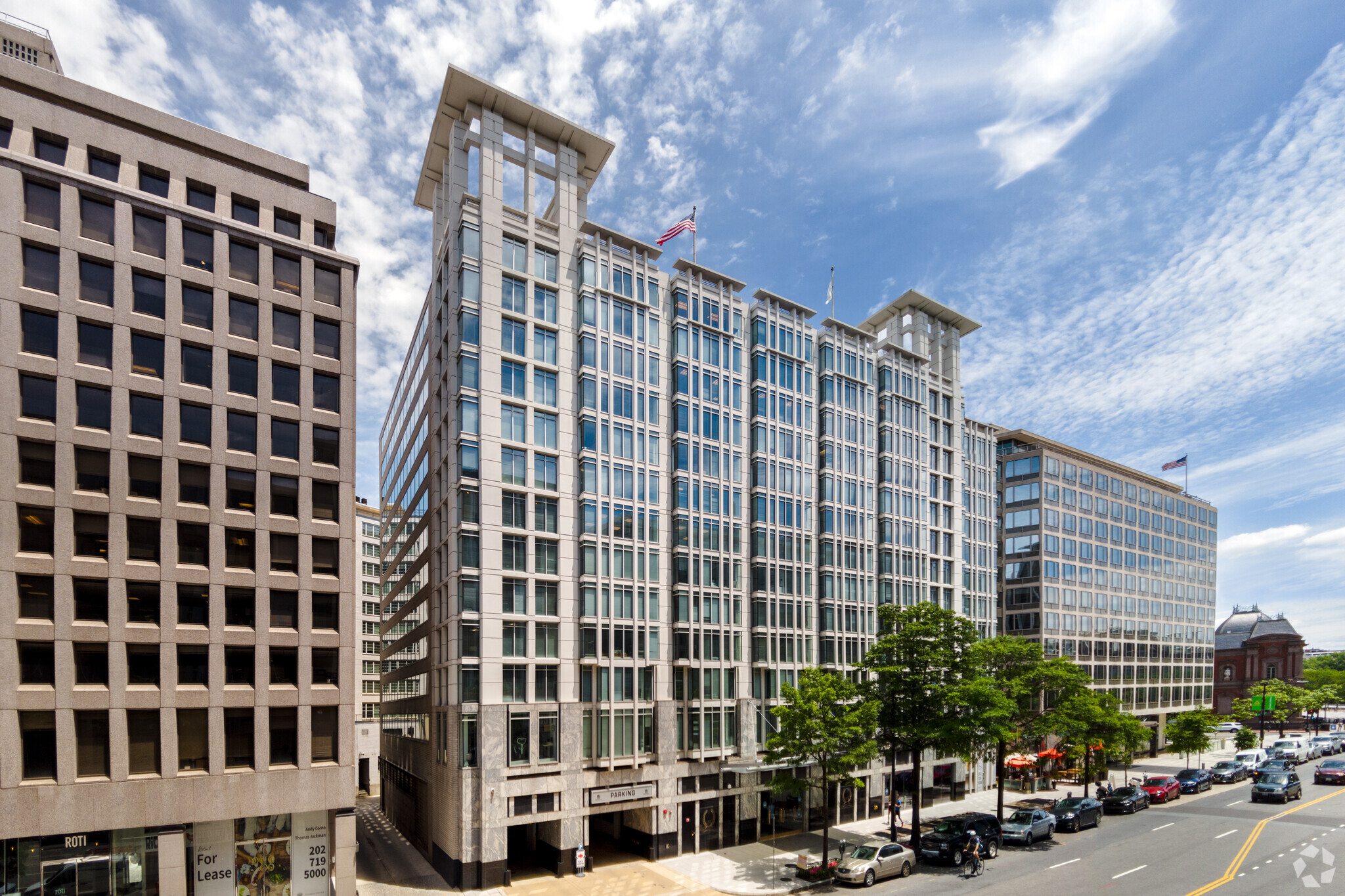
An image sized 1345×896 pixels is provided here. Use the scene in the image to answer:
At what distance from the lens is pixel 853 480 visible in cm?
5856

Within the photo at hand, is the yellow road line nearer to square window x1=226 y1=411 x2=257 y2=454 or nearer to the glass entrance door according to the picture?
the glass entrance door

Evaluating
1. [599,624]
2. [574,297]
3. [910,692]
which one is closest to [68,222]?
[574,297]

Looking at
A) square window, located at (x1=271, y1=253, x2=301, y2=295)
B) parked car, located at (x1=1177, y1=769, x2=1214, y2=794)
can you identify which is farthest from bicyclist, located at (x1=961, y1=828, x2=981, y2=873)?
square window, located at (x1=271, y1=253, x2=301, y2=295)

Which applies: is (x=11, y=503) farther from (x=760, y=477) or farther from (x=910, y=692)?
(x=910, y=692)

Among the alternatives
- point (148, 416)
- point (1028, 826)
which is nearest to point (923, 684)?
point (1028, 826)

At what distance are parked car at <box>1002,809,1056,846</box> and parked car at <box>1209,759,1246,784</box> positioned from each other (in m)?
31.4

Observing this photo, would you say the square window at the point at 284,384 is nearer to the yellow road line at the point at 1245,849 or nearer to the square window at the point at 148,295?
the square window at the point at 148,295

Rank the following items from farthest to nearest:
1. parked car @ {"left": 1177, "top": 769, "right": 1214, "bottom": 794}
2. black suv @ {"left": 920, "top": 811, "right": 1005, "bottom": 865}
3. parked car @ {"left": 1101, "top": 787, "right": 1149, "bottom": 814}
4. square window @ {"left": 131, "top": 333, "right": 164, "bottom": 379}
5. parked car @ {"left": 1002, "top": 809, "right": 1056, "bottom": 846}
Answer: parked car @ {"left": 1177, "top": 769, "right": 1214, "bottom": 794}
parked car @ {"left": 1101, "top": 787, "right": 1149, "bottom": 814}
parked car @ {"left": 1002, "top": 809, "right": 1056, "bottom": 846}
black suv @ {"left": 920, "top": 811, "right": 1005, "bottom": 865}
square window @ {"left": 131, "top": 333, "right": 164, "bottom": 379}

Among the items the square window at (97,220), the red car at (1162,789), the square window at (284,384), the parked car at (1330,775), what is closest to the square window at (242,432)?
the square window at (284,384)

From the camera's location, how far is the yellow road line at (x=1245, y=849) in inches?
1378

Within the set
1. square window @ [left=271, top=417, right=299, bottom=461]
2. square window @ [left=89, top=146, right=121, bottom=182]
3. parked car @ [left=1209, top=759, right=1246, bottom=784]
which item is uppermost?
square window @ [left=89, top=146, right=121, bottom=182]

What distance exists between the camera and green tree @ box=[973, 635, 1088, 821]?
50.1 metres

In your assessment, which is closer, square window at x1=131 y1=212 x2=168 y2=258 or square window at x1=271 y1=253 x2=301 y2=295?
square window at x1=131 y1=212 x2=168 y2=258

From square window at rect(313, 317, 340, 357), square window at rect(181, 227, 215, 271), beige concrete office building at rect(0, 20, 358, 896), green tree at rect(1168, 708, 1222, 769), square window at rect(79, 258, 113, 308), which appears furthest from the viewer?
green tree at rect(1168, 708, 1222, 769)
